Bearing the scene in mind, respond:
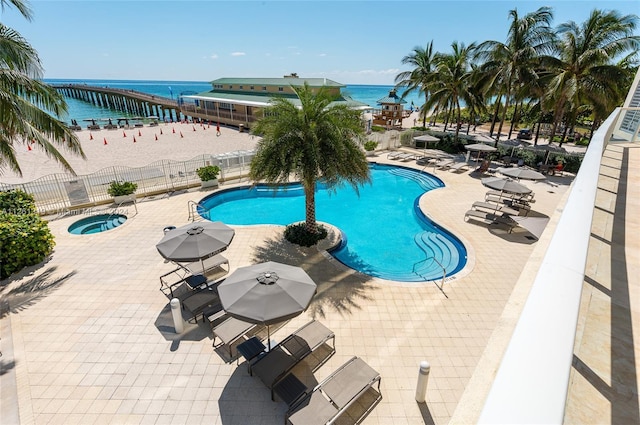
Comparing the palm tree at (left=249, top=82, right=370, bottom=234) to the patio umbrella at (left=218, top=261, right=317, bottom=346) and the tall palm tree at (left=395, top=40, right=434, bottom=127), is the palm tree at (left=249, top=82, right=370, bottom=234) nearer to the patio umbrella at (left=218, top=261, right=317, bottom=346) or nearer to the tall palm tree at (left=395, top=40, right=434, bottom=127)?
the patio umbrella at (left=218, top=261, right=317, bottom=346)

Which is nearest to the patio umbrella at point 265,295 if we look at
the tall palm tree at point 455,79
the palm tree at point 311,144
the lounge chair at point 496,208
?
the palm tree at point 311,144

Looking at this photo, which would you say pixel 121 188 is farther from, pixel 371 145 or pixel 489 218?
pixel 371 145

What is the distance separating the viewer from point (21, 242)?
1015 cm

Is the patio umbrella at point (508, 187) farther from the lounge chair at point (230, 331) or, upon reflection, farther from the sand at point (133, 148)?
the sand at point (133, 148)

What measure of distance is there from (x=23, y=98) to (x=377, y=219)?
14822 mm

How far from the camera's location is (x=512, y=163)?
23891mm

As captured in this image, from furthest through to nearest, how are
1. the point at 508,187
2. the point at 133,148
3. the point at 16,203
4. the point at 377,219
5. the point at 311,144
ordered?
the point at 133,148
the point at 377,219
the point at 508,187
the point at 16,203
the point at 311,144

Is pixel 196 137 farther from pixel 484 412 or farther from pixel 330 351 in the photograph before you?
pixel 484 412

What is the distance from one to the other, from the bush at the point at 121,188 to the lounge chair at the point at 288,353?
43.8ft

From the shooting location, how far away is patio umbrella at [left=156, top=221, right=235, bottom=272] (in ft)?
27.5

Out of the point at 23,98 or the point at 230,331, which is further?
the point at 23,98

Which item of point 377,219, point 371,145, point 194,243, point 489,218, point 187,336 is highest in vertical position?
point 194,243

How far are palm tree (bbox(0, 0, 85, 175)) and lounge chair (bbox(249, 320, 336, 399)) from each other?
9745mm

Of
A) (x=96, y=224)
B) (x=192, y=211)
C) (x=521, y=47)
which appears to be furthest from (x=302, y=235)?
(x=521, y=47)
